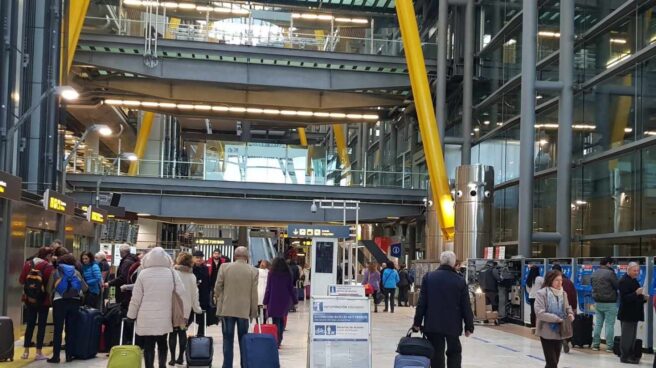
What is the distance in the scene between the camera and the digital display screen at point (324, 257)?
21.6 m

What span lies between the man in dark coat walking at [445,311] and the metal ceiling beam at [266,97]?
27536 mm

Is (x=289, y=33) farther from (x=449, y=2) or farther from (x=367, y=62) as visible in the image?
(x=449, y=2)

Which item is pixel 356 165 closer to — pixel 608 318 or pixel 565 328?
pixel 608 318

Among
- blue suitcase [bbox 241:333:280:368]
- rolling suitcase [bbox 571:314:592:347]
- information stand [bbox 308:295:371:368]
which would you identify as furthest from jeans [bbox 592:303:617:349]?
blue suitcase [bbox 241:333:280:368]

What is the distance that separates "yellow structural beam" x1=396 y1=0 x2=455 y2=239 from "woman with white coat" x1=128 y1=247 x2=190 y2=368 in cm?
2293

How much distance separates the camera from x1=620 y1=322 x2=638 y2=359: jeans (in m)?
13.8

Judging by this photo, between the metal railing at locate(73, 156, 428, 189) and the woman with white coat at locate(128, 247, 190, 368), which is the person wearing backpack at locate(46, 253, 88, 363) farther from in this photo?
the metal railing at locate(73, 156, 428, 189)

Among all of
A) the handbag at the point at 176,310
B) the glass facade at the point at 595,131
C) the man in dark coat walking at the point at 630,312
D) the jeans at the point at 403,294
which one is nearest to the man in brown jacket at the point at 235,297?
the handbag at the point at 176,310

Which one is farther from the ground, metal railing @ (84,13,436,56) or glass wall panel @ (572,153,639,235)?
metal railing @ (84,13,436,56)

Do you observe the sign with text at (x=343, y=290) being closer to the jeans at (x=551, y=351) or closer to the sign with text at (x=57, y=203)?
the jeans at (x=551, y=351)

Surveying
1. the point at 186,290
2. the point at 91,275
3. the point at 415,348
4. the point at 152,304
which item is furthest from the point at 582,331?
the point at 152,304

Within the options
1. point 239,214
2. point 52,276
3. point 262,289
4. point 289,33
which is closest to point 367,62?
point 289,33

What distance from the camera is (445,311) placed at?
863 centimetres

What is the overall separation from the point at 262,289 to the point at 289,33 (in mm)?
18178
